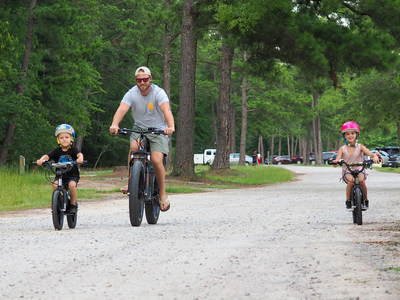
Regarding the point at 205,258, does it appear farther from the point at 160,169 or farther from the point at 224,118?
the point at 224,118

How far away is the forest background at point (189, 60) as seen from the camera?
71.8 feet

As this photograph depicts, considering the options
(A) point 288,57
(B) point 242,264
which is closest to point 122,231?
(B) point 242,264

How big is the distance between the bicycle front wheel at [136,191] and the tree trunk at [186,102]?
53.4 ft

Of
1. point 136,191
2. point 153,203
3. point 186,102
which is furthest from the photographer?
point 186,102

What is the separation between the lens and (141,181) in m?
10.2

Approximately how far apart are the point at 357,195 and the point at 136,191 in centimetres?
317

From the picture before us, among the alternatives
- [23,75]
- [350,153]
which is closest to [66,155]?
[350,153]

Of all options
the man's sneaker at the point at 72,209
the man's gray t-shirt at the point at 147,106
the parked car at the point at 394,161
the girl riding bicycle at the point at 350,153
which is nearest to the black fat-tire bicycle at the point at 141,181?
the man's gray t-shirt at the point at 147,106

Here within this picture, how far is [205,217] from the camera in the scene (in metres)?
12.6

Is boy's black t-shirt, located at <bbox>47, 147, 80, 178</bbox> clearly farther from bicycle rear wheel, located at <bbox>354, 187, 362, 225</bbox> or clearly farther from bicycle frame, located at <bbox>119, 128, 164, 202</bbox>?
bicycle rear wheel, located at <bbox>354, 187, 362, 225</bbox>

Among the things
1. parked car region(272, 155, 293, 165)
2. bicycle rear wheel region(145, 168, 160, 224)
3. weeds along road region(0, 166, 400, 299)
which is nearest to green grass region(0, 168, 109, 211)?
weeds along road region(0, 166, 400, 299)

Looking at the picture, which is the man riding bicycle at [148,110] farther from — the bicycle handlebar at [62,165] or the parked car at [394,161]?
the parked car at [394,161]

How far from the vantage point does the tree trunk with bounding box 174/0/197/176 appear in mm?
26688

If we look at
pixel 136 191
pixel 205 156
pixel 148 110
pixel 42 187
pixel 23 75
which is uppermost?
pixel 23 75
